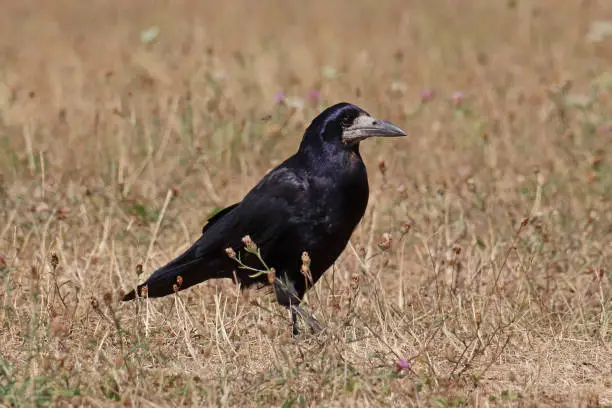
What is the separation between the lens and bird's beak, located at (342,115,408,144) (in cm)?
536

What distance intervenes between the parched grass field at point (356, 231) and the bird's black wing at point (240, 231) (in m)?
0.14

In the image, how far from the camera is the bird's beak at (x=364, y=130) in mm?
5363

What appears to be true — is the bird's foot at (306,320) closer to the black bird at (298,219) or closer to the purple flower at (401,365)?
the black bird at (298,219)

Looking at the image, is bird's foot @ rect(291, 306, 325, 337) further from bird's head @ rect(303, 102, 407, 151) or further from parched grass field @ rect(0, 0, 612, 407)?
bird's head @ rect(303, 102, 407, 151)

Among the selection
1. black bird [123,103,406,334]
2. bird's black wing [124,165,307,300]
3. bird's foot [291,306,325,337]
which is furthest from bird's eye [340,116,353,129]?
bird's foot [291,306,325,337]

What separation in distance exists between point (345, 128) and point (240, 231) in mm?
640

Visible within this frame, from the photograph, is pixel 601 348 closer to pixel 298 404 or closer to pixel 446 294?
pixel 446 294

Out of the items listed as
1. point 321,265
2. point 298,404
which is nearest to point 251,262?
point 321,265

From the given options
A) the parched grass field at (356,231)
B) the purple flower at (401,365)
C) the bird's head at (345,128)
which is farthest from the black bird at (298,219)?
the purple flower at (401,365)

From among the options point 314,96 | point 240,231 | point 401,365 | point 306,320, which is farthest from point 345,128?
point 314,96

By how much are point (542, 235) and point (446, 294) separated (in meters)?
0.55

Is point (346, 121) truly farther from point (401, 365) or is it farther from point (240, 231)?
point (401, 365)

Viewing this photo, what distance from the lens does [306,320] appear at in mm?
5086

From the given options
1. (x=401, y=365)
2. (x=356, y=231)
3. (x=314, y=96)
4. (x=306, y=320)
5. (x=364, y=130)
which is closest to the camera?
(x=401, y=365)
